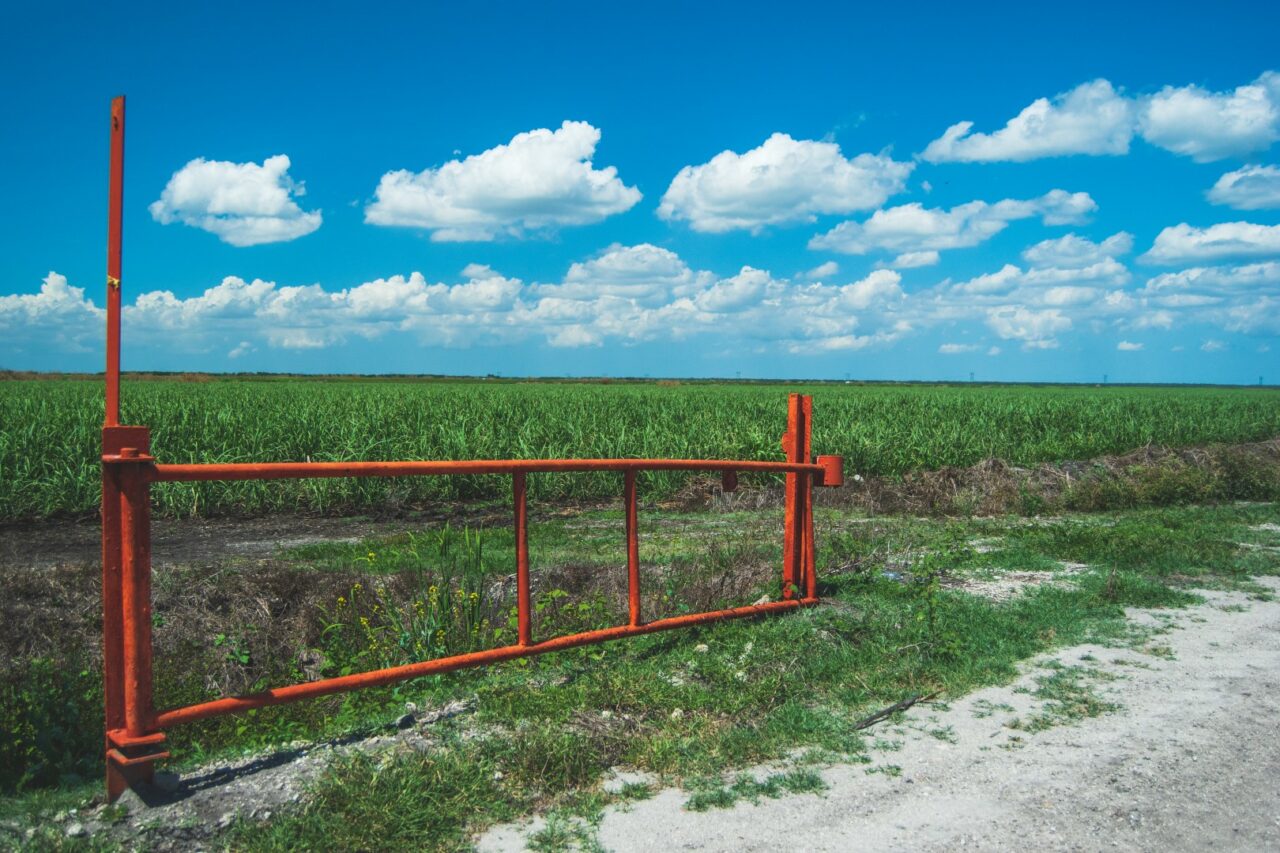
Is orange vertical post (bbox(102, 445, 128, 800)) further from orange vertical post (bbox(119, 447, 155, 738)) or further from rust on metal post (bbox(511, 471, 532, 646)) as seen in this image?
rust on metal post (bbox(511, 471, 532, 646))

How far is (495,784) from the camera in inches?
143

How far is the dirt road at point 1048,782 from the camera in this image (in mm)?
3268

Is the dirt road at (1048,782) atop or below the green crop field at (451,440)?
below

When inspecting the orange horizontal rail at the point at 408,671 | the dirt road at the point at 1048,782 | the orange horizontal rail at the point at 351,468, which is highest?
the orange horizontal rail at the point at 351,468

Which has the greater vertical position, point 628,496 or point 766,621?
point 628,496

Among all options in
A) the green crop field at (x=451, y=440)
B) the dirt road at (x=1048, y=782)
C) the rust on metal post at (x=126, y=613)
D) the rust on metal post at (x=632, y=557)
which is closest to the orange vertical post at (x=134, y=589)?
the rust on metal post at (x=126, y=613)

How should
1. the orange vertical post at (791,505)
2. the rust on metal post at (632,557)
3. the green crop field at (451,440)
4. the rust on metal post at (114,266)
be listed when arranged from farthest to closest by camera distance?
the green crop field at (451,440) < the orange vertical post at (791,505) < the rust on metal post at (632,557) < the rust on metal post at (114,266)

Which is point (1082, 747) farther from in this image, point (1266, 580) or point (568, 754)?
point (1266, 580)

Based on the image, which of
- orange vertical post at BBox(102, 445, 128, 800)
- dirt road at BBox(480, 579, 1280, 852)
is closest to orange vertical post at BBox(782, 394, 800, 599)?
dirt road at BBox(480, 579, 1280, 852)

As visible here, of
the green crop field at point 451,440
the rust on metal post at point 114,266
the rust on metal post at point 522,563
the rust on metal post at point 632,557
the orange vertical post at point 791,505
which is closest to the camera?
the rust on metal post at point 114,266

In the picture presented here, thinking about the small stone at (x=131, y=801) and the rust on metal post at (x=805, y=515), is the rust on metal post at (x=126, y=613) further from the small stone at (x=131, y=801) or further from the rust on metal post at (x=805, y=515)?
the rust on metal post at (x=805, y=515)

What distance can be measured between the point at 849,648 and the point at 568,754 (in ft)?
7.19

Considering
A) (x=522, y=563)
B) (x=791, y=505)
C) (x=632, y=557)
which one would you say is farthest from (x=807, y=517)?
(x=522, y=563)

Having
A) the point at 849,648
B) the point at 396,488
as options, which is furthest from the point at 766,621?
the point at 396,488
